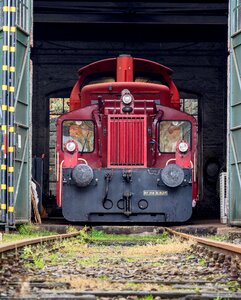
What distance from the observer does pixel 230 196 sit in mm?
13273

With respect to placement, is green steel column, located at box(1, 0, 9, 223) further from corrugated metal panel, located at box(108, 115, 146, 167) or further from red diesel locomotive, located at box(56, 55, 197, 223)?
corrugated metal panel, located at box(108, 115, 146, 167)

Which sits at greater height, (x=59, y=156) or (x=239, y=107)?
(x=239, y=107)

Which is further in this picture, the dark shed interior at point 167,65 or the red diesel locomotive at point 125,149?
the dark shed interior at point 167,65

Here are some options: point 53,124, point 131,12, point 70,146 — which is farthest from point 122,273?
point 53,124

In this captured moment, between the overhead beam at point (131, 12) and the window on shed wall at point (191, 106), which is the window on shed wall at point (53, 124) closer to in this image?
the overhead beam at point (131, 12)

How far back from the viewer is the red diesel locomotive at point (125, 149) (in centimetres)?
1281

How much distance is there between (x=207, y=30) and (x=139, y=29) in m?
1.95

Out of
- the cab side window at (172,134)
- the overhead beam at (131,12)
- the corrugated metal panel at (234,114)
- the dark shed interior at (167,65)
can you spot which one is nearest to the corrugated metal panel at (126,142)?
the cab side window at (172,134)

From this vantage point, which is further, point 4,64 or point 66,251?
point 4,64

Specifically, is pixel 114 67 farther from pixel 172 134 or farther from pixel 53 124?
pixel 53 124

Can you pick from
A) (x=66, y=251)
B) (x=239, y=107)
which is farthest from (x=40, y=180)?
(x=66, y=251)

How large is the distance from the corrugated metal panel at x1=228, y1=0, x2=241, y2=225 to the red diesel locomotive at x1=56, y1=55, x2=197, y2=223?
2.40ft

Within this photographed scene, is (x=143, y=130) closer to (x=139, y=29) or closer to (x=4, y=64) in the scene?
(x=4, y=64)

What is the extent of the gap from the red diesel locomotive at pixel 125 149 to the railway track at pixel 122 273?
4.46m
